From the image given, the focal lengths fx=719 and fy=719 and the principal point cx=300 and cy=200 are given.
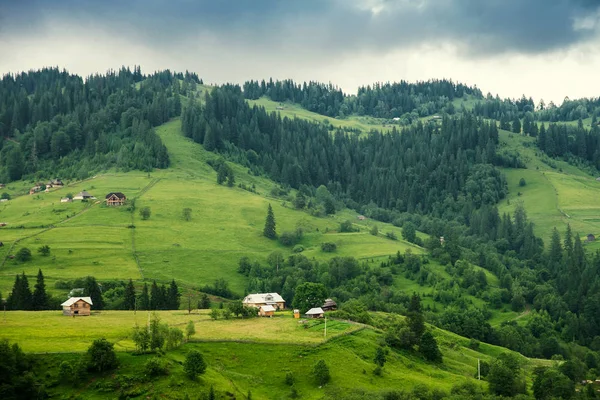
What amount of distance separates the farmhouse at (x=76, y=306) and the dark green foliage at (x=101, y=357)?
31.7 m

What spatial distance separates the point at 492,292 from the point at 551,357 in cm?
3464

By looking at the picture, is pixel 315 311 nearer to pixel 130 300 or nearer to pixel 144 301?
pixel 144 301

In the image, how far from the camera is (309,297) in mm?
138625

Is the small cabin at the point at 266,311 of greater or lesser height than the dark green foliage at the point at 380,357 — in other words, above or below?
above

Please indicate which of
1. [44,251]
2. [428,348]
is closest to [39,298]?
[44,251]

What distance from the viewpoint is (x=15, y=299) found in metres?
136

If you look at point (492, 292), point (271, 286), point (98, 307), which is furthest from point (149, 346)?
point (492, 292)

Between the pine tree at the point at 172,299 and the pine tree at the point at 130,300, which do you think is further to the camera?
the pine tree at the point at 172,299

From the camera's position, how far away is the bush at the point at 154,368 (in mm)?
89562

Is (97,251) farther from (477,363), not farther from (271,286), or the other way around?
(477,363)

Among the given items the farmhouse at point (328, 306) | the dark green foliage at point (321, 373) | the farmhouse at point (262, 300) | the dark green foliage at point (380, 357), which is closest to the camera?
the dark green foliage at point (321, 373)

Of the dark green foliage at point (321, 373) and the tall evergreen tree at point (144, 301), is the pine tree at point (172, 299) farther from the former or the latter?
the dark green foliage at point (321, 373)

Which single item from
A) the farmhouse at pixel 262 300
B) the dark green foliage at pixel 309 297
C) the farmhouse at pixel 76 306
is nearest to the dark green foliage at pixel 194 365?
the farmhouse at pixel 76 306

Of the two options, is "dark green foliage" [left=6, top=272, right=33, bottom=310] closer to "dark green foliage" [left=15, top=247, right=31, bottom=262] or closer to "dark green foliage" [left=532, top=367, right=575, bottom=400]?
"dark green foliage" [left=15, top=247, right=31, bottom=262]
